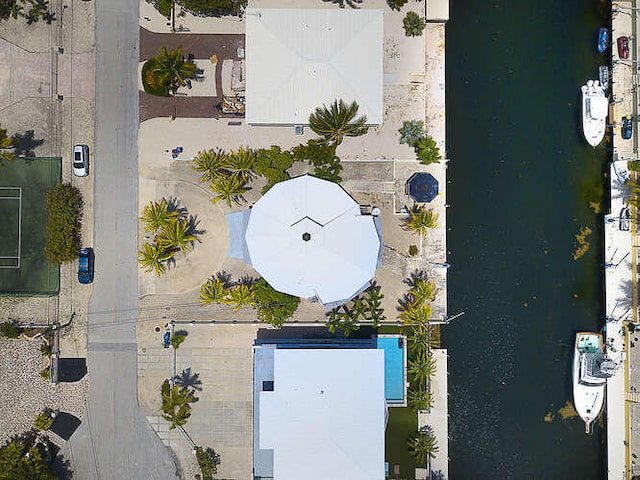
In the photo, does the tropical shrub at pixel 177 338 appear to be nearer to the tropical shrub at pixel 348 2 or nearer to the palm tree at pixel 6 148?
the palm tree at pixel 6 148

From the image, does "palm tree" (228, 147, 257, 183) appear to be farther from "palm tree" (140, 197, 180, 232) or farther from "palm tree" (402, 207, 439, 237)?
"palm tree" (402, 207, 439, 237)

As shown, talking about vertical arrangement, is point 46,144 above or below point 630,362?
above

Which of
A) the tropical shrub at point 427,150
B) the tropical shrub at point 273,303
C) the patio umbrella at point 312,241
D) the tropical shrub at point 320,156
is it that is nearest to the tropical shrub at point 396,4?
the tropical shrub at point 427,150

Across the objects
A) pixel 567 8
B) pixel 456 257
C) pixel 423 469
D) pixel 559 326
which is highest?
pixel 567 8

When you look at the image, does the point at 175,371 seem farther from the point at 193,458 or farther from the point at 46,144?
the point at 46,144

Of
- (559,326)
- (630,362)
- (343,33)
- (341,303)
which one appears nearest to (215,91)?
(343,33)
